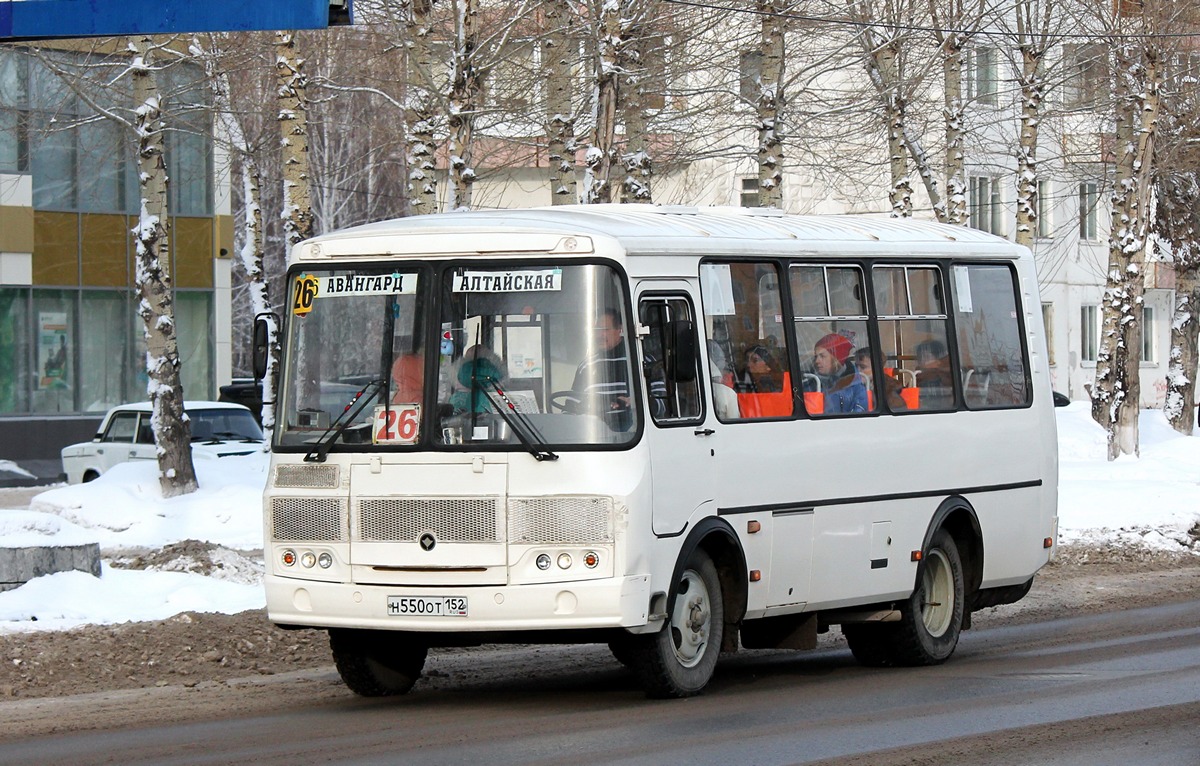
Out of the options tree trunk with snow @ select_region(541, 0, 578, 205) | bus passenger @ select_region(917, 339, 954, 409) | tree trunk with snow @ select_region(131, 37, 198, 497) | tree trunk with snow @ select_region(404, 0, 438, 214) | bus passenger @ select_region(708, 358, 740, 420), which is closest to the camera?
bus passenger @ select_region(708, 358, 740, 420)

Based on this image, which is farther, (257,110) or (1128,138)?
(257,110)

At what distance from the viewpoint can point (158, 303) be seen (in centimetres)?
2338

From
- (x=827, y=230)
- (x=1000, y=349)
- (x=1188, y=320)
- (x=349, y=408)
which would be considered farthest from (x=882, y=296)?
(x=1188, y=320)

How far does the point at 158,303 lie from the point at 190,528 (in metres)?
3.25

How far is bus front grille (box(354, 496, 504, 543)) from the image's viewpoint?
1006 centimetres

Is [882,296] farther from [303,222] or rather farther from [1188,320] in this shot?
[1188,320]

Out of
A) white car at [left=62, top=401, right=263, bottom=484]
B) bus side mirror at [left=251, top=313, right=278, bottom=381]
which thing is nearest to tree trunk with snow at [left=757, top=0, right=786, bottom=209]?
white car at [left=62, top=401, right=263, bottom=484]

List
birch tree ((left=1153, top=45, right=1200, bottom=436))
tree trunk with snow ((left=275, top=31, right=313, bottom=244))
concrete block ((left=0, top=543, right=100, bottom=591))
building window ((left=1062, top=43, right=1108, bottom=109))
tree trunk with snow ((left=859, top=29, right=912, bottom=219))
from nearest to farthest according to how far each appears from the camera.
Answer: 1. concrete block ((left=0, top=543, right=100, bottom=591))
2. tree trunk with snow ((left=275, top=31, right=313, bottom=244))
3. tree trunk with snow ((left=859, top=29, right=912, bottom=219))
4. building window ((left=1062, top=43, right=1108, bottom=109))
5. birch tree ((left=1153, top=45, right=1200, bottom=436))

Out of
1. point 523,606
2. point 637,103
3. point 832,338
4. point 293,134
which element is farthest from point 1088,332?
point 523,606

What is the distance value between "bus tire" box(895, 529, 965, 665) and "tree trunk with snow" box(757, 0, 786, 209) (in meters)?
12.8

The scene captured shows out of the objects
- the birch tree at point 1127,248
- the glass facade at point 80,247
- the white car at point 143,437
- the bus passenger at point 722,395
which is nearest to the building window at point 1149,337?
the birch tree at point 1127,248

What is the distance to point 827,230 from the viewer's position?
41.4ft

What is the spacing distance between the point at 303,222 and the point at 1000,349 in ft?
40.8

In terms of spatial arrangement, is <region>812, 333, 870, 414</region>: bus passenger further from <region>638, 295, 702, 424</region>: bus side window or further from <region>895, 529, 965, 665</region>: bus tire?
<region>638, 295, 702, 424</region>: bus side window
